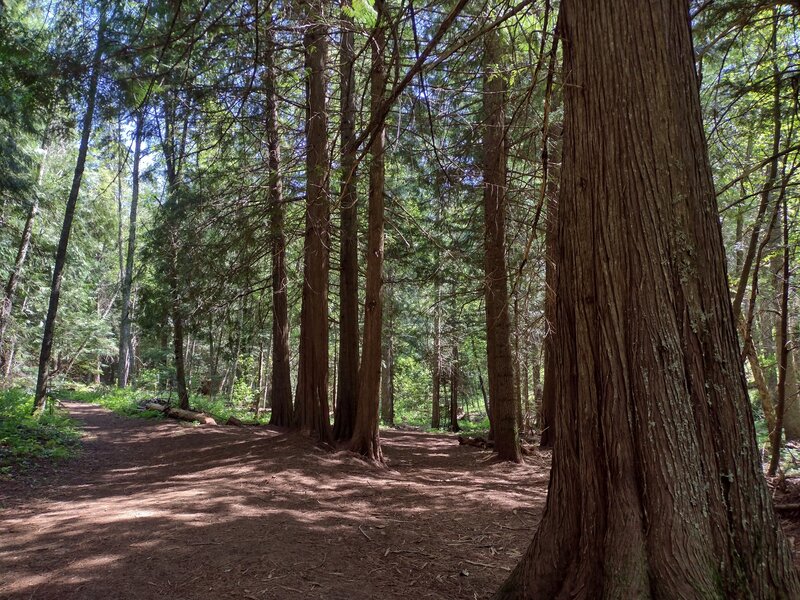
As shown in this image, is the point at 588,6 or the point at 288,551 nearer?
the point at 588,6

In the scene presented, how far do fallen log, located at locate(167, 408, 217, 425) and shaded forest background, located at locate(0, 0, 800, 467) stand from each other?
1.81m

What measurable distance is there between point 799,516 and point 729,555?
2909 millimetres

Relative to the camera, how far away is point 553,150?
6.54 meters

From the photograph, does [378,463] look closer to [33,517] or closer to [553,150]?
[33,517]

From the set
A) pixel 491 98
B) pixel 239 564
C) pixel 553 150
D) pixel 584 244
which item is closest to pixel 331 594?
pixel 239 564

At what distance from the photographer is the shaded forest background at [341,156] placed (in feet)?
14.3

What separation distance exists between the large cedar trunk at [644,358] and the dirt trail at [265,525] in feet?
4.52

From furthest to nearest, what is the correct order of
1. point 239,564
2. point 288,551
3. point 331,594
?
point 288,551 → point 239,564 → point 331,594

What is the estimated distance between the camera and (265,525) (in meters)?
4.60

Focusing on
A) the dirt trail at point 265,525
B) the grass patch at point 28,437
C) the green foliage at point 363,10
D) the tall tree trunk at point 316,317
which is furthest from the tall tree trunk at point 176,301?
the green foliage at point 363,10

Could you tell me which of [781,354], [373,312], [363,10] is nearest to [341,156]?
[363,10]

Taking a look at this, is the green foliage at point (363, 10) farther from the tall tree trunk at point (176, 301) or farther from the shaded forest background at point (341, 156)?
the tall tree trunk at point (176, 301)

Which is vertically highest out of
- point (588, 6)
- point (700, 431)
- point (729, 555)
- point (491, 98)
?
point (491, 98)

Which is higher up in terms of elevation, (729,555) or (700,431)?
(700,431)
